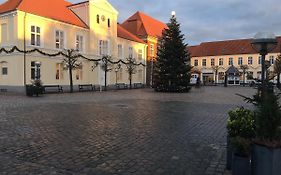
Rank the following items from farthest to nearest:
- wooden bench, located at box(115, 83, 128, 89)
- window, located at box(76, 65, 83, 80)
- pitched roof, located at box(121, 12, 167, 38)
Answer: pitched roof, located at box(121, 12, 167, 38)
wooden bench, located at box(115, 83, 128, 89)
window, located at box(76, 65, 83, 80)

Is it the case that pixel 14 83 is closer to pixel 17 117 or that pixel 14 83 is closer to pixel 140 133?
pixel 17 117

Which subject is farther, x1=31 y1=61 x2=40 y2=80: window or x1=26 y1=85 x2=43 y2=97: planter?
x1=31 y1=61 x2=40 y2=80: window

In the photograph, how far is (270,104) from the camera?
13.4 ft

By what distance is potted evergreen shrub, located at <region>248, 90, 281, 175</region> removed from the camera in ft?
13.1

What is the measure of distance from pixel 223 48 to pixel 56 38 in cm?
5232

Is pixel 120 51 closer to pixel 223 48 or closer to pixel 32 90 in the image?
pixel 32 90

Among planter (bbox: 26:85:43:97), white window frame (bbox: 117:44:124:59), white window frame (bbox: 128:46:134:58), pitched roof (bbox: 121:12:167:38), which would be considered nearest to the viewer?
planter (bbox: 26:85:43:97)

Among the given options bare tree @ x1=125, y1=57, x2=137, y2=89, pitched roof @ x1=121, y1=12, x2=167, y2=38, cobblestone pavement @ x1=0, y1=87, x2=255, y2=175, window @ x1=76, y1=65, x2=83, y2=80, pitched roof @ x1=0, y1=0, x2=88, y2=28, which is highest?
pitched roof @ x1=121, y1=12, x2=167, y2=38

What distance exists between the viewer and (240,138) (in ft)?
14.3

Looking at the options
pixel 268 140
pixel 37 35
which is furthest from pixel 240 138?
pixel 37 35

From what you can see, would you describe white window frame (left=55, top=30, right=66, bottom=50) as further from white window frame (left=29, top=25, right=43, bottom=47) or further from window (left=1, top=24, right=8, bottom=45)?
window (left=1, top=24, right=8, bottom=45)

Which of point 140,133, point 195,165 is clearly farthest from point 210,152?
point 140,133

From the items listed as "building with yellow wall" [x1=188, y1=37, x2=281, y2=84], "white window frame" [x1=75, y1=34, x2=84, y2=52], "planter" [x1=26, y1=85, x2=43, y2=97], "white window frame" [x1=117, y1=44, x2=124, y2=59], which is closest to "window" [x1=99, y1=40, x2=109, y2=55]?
"white window frame" [x1=117, y1=44, x2=124, y2=59]

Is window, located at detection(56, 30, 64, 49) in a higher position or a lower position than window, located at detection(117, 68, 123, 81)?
higher
